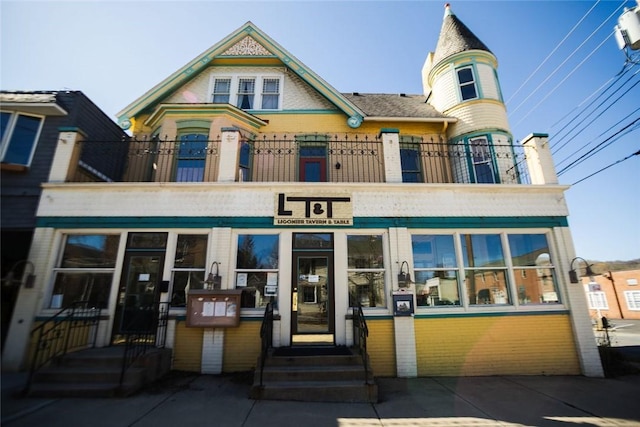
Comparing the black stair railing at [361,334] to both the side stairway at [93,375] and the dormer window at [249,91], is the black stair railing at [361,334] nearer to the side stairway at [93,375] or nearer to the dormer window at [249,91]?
the side stairway at [93,375]

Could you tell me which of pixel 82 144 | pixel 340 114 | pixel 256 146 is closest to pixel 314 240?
pixel 256 146

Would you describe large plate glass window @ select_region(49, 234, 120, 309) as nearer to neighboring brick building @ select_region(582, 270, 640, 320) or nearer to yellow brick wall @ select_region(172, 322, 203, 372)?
yellow brick wall @ select_region(172, 322, 203, 372)

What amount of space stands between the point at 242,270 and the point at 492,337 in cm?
642

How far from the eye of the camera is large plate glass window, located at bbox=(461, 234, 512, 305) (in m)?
7.99

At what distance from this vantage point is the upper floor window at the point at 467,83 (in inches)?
474

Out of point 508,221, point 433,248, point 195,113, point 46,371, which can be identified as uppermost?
point 195,113

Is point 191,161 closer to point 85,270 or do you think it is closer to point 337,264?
point 85,270

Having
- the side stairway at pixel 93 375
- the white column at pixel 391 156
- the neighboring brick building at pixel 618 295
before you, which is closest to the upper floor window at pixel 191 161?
the side stairway at pixel 93 375

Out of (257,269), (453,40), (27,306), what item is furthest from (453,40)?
(27,306)

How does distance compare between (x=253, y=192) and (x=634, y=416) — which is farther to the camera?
(x=253, y=192)

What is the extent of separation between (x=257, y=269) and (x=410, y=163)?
717 centimetres

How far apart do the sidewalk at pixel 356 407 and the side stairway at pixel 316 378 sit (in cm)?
19

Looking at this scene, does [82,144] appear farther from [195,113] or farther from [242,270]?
[242,270]

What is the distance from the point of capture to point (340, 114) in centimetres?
1174
